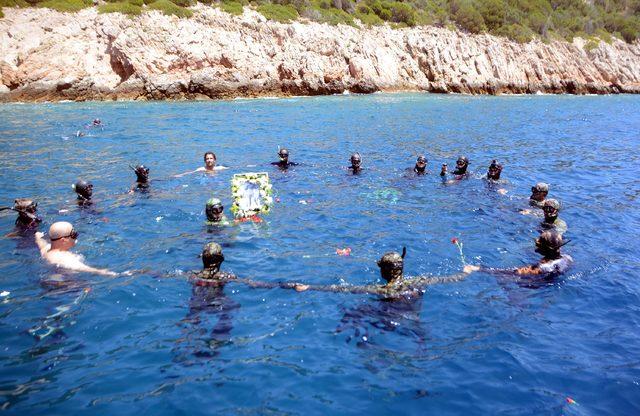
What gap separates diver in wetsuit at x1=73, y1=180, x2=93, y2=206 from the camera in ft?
38.7

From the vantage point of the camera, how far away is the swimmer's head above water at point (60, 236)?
7.95 meters

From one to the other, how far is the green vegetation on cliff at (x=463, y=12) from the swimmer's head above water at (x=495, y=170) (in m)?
43.3

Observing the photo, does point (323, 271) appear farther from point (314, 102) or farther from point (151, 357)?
point (314, 102)

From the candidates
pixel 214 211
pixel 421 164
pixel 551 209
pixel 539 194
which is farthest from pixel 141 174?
pixel 539 194

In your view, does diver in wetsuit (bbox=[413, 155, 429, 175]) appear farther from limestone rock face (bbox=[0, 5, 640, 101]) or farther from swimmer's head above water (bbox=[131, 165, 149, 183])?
limestone rock face (bbox=[0, 5, 640, 101])

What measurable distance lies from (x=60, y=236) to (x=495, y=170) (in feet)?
41.5

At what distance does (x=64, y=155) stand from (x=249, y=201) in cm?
1213

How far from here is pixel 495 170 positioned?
14.6 meters

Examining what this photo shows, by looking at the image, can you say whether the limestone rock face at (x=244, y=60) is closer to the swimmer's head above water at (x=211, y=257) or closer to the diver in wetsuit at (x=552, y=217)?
the diver in wetsuit at (x=552, y=217)

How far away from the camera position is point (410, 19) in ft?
211

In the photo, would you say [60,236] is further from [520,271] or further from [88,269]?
[520,271]

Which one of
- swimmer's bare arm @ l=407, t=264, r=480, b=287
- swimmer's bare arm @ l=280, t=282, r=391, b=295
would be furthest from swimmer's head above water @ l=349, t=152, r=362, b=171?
swimmer's bare arm @ l=280, t=282, r=391, b=295

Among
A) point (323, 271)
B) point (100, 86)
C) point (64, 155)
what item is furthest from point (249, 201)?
point (100, 86)

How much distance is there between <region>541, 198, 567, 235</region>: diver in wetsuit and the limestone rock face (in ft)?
125
